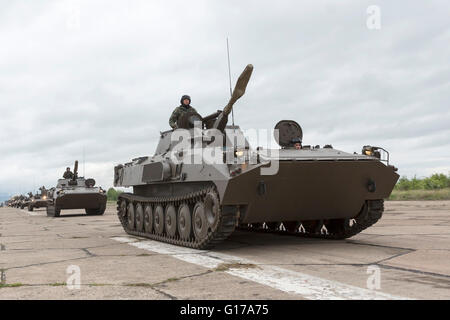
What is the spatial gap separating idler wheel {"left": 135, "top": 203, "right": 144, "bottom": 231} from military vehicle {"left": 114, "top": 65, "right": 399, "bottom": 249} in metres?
0.94

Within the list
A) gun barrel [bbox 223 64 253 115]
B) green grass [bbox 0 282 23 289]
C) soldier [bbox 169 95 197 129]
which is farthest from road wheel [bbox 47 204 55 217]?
green grass [bbox 0 282 23 289]

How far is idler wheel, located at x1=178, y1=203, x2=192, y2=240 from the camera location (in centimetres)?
929

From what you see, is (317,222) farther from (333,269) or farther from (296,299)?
(296,299)

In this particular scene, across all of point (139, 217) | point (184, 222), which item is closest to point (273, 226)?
point (184, 222)

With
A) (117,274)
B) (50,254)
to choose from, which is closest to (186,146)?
(50,254)

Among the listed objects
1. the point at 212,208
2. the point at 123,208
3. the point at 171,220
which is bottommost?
the point at 171,220

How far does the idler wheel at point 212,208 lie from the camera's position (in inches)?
316

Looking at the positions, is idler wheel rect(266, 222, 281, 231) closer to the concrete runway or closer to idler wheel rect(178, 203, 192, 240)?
the concrete runway

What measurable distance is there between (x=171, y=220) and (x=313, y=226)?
292 cm

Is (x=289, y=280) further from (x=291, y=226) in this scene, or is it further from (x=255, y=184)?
(x=291, y=226)

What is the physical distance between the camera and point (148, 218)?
11.8 m

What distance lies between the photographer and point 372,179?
8734 mm

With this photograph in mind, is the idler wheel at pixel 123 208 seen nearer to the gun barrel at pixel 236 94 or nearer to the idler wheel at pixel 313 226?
the gun barrel at pixel 236 94
